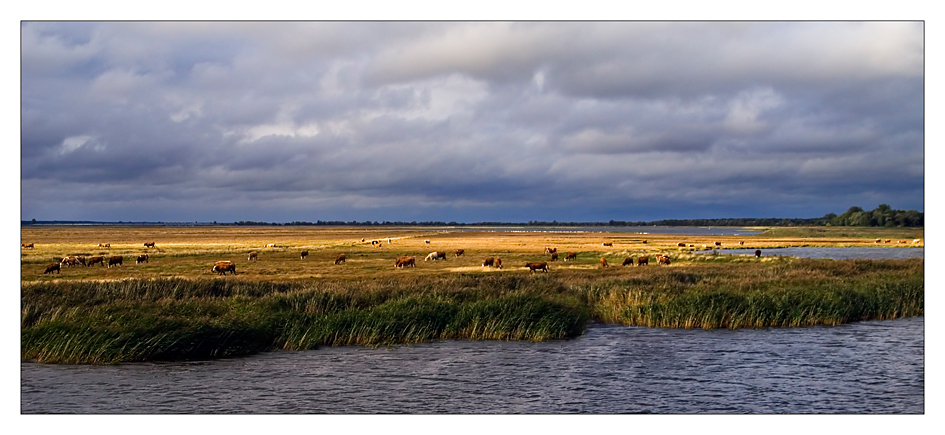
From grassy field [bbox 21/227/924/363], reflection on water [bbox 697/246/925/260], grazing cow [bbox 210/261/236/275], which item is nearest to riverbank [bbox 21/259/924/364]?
grassy field [bbox 21/227/924/363]

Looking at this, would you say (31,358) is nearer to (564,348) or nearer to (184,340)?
(184,340)

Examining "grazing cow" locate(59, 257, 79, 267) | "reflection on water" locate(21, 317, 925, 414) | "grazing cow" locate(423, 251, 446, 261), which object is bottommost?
"reflection on water" locate(21, 317, 925, 414)

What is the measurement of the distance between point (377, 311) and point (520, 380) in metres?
9.35

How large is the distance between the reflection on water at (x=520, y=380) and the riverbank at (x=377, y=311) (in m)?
1.01

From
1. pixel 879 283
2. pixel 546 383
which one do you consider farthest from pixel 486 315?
pixel 879 283

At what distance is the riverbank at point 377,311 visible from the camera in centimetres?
2502

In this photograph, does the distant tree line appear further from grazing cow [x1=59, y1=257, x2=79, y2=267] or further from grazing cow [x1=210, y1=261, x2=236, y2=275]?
grazing cow [x1=59, y1=257, x2=79, y2=267]

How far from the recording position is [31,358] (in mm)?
→ 23875

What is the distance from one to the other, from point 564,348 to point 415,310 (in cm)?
666

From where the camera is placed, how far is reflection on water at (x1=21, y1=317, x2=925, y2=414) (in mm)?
19734

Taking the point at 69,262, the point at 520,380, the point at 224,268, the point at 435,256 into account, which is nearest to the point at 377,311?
the point at 520,380

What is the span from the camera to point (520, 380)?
22.7 meters

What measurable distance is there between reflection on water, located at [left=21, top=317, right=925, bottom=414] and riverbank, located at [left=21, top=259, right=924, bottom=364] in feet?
3.30

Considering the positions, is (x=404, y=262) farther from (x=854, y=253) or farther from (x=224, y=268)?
(x=854, y=253)
